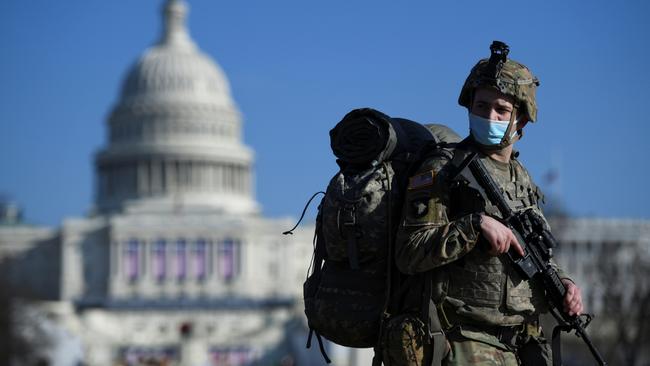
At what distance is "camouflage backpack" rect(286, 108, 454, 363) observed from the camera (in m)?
9.05

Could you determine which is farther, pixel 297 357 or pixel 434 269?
pixel 297 357

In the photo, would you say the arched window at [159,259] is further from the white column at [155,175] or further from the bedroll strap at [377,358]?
the bedroll strap at [377,358]

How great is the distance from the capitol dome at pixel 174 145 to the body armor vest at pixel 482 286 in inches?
5062

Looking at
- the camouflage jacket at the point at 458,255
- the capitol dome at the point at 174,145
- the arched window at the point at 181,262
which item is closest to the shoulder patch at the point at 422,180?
the camouflage jacket at the point at 458,255

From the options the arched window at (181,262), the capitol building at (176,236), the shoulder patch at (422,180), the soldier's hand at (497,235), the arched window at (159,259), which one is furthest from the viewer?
the arched window at (159,259)

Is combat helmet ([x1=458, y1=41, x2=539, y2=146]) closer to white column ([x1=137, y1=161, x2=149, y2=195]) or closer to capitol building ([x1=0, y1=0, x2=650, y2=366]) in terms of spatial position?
capitol building ([x1=0, y1=0, x2=650, y2=366])

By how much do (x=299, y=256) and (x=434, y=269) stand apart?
127988 mm

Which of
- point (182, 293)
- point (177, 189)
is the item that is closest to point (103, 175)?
point (177, 189)

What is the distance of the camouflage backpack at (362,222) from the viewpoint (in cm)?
905

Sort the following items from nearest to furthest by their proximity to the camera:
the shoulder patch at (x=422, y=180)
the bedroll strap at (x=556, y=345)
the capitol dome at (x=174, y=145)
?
the shoulder patch at (x=422, y=180) → the bedroll strap at (x=556, y=345) → the capitol dome at (x=174, y=145)

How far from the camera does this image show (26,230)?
13875 cm

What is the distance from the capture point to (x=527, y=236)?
8961 millimetres

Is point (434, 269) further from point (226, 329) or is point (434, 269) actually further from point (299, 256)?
point (299, 256)

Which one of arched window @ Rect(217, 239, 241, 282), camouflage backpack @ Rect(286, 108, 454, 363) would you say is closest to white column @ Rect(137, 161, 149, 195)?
arched window @ Rect(217, 239, 241, 282)
